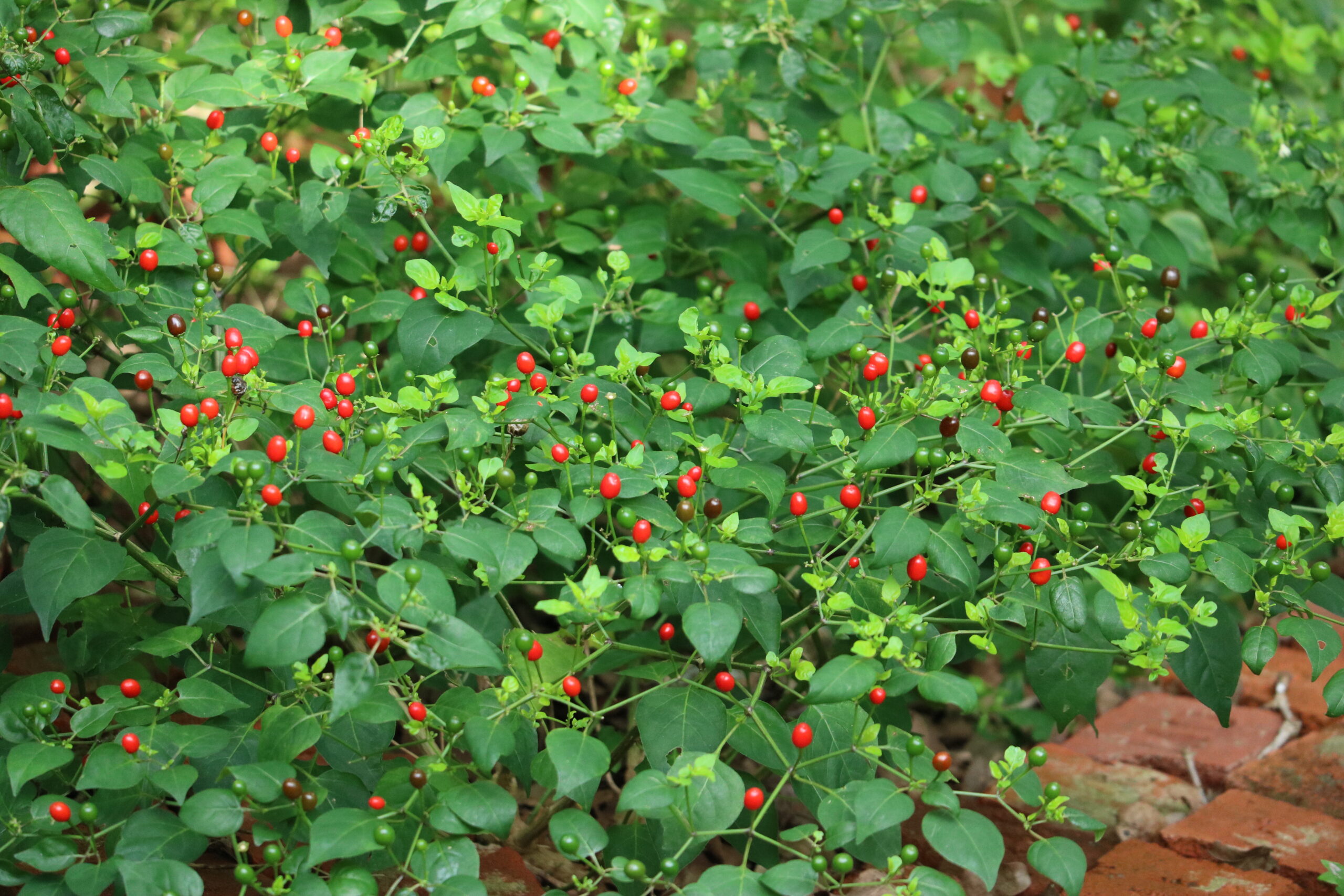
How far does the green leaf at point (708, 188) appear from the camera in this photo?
2.46 m

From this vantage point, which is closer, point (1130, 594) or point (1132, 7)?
point (1130, 594)

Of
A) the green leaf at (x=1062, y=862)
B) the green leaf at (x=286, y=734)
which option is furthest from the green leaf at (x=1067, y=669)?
the green leaf at (x=286, y=734)

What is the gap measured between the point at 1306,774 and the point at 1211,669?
2.47 ft

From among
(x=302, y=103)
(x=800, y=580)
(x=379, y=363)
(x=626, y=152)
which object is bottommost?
(x=800, y=580)

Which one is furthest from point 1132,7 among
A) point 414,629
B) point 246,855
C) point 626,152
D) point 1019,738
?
point 246,855

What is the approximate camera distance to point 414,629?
1940 millimetres

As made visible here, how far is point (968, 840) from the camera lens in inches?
62.0

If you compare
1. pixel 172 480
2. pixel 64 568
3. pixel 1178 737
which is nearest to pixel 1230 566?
pixel 1178 737

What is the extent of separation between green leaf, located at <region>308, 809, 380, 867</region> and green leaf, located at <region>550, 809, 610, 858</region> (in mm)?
258

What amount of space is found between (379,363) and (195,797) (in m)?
1.13

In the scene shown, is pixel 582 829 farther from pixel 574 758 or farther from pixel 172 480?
pixel 172 480

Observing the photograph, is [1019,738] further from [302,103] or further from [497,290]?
[302,103]

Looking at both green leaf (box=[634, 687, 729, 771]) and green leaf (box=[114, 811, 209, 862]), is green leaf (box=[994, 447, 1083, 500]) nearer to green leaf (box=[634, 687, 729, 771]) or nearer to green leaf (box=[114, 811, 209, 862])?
green leaf (box=[634, 687, 729, 771])

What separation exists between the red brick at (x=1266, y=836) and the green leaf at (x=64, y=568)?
6.83ft
